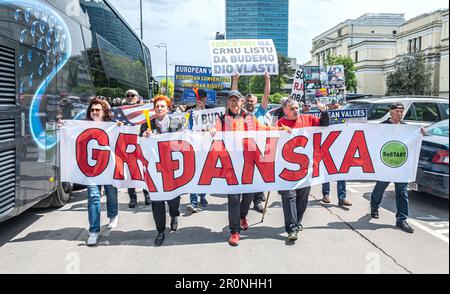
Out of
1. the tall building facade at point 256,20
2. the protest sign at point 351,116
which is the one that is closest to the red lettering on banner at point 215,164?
the protest sign at point 351,116

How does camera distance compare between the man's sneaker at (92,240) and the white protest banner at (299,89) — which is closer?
the man's sneaker at (92,240)

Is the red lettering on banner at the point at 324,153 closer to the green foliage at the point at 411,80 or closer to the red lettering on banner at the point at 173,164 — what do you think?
the red lettering on banner at the point at 173,164

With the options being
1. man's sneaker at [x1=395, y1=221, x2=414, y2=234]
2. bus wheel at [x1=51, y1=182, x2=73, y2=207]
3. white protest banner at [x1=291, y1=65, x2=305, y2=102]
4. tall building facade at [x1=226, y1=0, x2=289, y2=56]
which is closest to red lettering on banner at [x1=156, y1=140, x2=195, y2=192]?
bus wheel at [x1=51, y1=182, x2=73, y2=207]

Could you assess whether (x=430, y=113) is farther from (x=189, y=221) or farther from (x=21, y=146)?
(x=21, y=146)

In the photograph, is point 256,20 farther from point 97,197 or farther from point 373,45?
point 373,45

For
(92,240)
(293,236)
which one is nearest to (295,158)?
(293,236)

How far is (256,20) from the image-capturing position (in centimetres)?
813

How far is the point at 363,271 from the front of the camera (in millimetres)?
4141

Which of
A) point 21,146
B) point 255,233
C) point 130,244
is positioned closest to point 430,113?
point 255,233

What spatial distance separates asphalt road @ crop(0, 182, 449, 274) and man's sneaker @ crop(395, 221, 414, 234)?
97mm

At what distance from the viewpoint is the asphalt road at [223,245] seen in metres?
4.20

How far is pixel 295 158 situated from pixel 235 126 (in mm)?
933

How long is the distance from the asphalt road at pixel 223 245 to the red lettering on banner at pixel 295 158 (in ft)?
2.54

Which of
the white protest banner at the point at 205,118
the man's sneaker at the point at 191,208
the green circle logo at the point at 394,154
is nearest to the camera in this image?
the green circle logo at the point at 394,154
